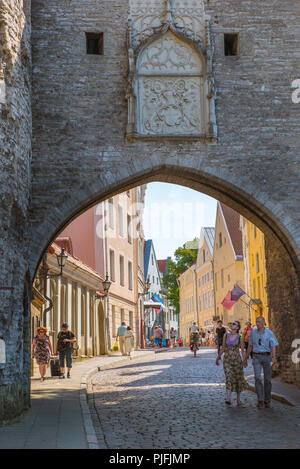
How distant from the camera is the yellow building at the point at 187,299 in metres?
54.5

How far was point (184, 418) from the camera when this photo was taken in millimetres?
8047

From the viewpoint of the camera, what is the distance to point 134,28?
477 inches

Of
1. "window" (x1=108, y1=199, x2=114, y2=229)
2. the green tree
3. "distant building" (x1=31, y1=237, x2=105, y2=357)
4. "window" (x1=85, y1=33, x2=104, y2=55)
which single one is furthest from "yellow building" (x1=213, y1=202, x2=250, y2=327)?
"window" (x1=85, y1=33, x2=104, y2=55)

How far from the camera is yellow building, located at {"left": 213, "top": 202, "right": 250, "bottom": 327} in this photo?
3712cm

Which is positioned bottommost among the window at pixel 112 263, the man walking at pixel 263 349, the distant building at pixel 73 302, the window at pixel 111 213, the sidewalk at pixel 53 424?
the sidewalk at pixel 53 424

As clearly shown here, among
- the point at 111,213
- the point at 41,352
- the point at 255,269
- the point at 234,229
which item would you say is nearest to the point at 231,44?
the point at 41,352

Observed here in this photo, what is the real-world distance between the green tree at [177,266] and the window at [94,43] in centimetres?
4677

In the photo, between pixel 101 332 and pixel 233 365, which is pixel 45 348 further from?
pixel 101 332

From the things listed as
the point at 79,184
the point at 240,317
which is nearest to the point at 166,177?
the point at 79,184

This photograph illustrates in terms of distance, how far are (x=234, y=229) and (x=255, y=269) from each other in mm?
10036

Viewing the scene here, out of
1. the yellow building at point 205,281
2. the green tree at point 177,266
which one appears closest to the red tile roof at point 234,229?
the yellow building at point 205,281

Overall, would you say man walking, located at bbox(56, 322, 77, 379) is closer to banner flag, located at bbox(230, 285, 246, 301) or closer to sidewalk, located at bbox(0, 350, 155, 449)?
sidewalk, located at bbox(0, 350, 155, 449)

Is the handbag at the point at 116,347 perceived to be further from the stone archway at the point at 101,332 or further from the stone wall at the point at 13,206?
the stone wall at the point at 13,206
